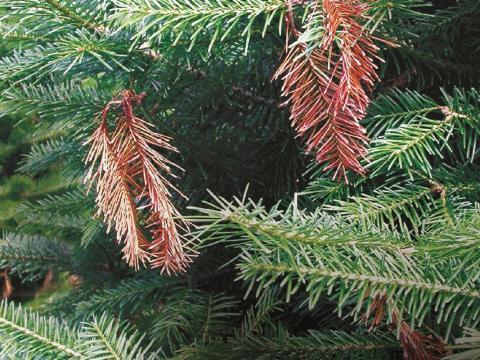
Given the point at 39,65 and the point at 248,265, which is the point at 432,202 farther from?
the point at 39,65

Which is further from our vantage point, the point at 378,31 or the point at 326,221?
the point at 378,31

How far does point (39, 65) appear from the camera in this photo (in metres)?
0.44

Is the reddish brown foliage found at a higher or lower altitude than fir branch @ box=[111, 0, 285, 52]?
lower

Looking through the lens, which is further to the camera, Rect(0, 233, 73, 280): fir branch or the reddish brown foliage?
Rect(0, 233, 73, 280): fir branch

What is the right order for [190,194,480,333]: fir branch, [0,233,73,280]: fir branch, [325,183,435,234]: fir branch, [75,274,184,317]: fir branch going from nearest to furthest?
[190,194,480,333]: fir branch → [325,183,435,234]: fir branch → [75,274,184,317]: fir branch → [0,233,73,280]: fir branch

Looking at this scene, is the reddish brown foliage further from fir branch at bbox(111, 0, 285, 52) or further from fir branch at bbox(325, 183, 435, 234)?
fir branch at bbox(111, 0, 285, 52)

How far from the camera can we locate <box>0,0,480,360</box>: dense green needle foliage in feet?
0.99

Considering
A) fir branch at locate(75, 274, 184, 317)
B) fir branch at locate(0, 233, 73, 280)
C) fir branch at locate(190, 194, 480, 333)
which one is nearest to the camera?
fir branch at locate(190, 194, 480, 333)

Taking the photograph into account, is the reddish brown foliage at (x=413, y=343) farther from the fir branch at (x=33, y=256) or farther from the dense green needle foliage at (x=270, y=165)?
the fir branch at (x=33, y=256)

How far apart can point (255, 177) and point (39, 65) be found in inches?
10.1

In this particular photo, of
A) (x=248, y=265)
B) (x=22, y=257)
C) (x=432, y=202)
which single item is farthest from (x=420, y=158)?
(x=22, y=257)

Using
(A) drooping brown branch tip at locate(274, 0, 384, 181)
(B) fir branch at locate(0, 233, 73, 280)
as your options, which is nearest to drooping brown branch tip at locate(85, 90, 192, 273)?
(A) drooping brown branch tip at locate(274, 0, 384, 181)

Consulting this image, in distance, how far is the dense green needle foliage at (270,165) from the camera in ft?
0.99

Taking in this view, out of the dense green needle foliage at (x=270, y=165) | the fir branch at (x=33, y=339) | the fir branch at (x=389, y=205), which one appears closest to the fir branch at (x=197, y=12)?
the dense green needle foliage at (x=270, y=165)
